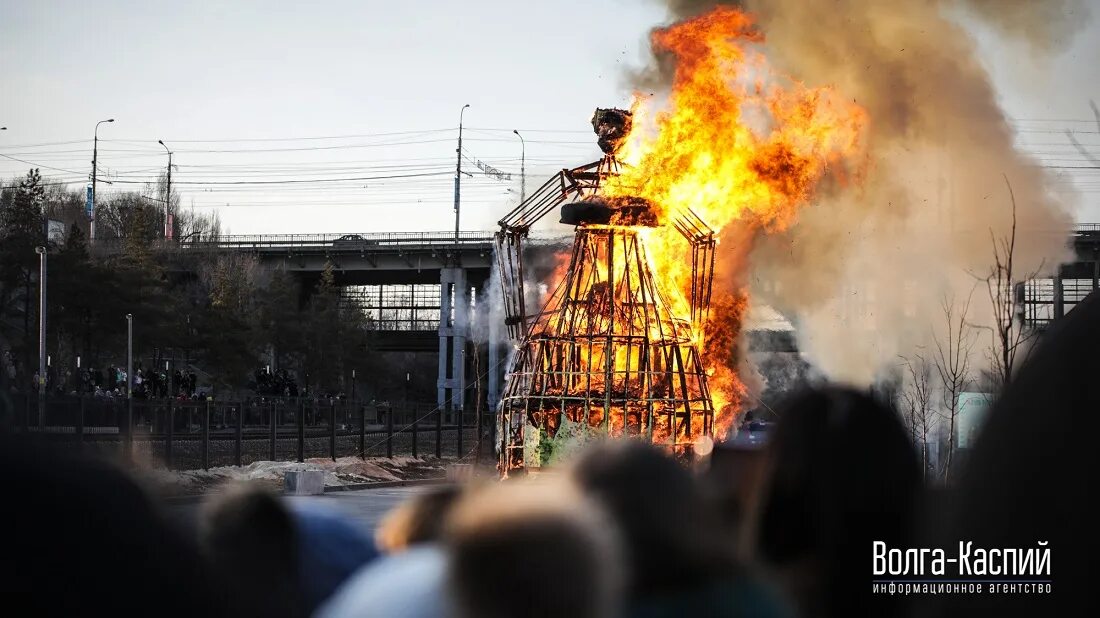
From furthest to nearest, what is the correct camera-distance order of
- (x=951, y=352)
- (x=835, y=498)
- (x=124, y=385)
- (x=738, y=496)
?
1. (x=124, y=385)
2. (x=951, y=352)
3. (x=738, y=496)
4. (x=835, y=498)

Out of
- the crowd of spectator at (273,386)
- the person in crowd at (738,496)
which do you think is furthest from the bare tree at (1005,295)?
the crowd of spectator at (273,386)

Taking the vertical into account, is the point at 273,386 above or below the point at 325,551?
below

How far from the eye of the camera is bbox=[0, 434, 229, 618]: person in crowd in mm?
2562

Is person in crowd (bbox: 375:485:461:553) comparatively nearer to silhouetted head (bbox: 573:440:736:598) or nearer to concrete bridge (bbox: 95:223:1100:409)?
silhouetted head (bbox: 573:440:736:598)

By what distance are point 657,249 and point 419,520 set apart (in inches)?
970

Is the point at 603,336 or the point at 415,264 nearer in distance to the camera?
the point at 603,336

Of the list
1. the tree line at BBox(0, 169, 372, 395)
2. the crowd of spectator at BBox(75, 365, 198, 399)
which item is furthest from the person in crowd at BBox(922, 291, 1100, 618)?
the crowd of spectator at BBox(75, 365, 198, 399)

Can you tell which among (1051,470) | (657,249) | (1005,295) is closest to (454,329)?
(657,249)

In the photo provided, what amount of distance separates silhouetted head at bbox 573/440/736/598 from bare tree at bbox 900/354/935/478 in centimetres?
2593

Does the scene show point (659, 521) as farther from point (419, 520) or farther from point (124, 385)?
point (124, 385)

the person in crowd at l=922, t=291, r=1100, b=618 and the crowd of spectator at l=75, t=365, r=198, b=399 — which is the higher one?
the person in crowd at l=922, t=291, r=1100, b=618

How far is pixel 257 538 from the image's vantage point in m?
4.57

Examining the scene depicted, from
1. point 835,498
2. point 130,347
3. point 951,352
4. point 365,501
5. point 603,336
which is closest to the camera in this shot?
point 835,498

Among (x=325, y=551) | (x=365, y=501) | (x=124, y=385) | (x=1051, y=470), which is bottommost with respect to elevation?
(x=365, y=501)
